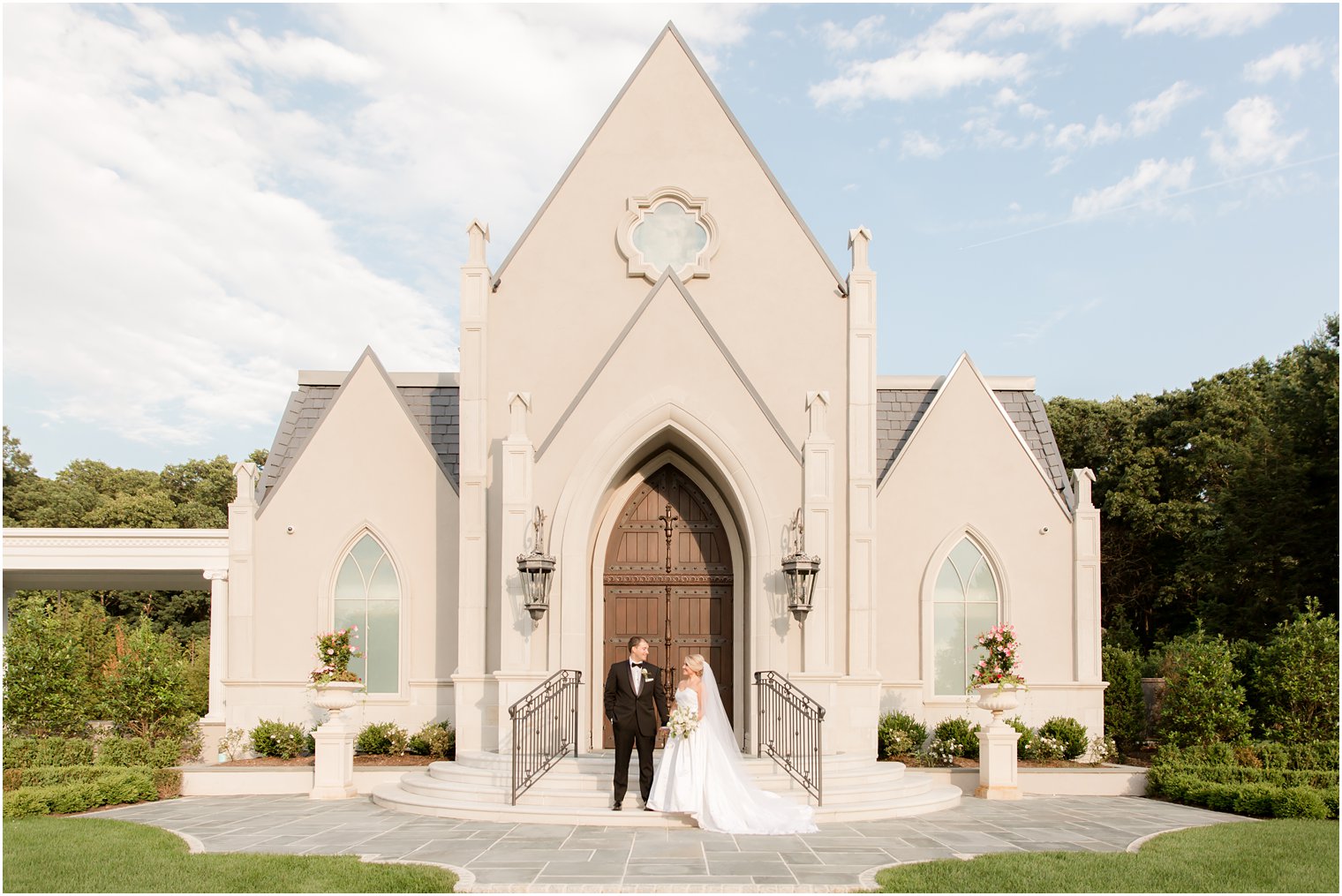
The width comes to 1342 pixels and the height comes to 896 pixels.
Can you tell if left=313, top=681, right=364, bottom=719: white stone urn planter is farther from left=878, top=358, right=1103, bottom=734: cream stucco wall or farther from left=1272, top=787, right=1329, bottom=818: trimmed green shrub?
left=1272, top=787, right=1329, bottom=818: trimmed green shrub

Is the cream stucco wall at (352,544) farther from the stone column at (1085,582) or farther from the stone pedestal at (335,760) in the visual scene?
the stone column at (1085,582)

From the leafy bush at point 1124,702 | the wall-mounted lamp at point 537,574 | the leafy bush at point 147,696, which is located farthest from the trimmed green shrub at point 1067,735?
the leafy bush at point 147,696

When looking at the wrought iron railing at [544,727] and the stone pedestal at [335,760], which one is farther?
the stone pedestal at [335,760]

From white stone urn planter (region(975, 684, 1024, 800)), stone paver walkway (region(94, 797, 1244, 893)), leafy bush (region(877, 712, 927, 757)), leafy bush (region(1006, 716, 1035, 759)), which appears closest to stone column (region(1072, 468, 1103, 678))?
leafy bush (region(1006, 716, 1035, 759))

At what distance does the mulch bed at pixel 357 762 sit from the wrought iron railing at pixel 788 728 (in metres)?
5.26

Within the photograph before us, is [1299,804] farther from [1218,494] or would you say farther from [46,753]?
[1218,494]

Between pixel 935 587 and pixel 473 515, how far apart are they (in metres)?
7.77

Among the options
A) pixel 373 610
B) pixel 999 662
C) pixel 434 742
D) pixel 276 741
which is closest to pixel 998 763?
pixel 999 662

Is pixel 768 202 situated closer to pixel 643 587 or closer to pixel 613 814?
pixel 643 587

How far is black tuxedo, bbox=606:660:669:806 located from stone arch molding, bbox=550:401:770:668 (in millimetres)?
2513

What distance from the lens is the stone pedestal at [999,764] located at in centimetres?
1488

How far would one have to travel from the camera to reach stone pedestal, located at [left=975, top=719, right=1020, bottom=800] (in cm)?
1488

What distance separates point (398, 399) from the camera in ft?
58.9

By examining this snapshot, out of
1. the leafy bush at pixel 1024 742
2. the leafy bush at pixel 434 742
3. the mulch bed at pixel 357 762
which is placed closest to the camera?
the mulch bed at pixel 357 762
